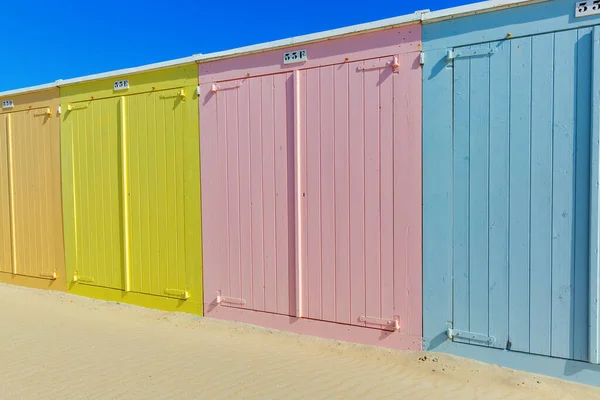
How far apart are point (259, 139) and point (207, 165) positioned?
2.77 feet

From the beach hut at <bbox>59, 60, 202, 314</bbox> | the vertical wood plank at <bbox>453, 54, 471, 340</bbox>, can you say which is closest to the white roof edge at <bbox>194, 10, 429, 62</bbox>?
the beach hut at <bbox>59, 60, 202, 314</bbox>

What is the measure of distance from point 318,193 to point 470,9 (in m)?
2.26

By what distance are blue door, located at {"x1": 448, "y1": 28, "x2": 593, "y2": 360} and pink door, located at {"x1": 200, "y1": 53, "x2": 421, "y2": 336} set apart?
465 mm

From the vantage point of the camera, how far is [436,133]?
416cm

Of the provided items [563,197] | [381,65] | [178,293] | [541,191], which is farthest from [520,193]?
[178,293]

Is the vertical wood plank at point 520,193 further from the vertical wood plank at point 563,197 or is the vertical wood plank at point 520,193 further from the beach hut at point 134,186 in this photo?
the beach hut at point 134,186

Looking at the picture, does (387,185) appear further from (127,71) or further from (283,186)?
(127,71)

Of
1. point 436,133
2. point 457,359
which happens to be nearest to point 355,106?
point 436,133

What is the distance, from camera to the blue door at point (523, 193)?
142 inches

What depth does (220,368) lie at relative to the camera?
13.3 ft

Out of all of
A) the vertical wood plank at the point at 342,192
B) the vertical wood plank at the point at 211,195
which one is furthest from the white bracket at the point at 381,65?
the vertical wood plank at the point at 211,195

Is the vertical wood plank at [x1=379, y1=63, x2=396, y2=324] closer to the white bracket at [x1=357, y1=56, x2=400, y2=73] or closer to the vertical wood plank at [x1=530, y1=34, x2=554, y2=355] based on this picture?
the white bracket at [x1=357, y1=56, x2=400, y2=73]

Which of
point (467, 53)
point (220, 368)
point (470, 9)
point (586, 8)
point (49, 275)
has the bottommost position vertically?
point (220, 368)

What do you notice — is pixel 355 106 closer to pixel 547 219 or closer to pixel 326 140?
pixel 326 140
